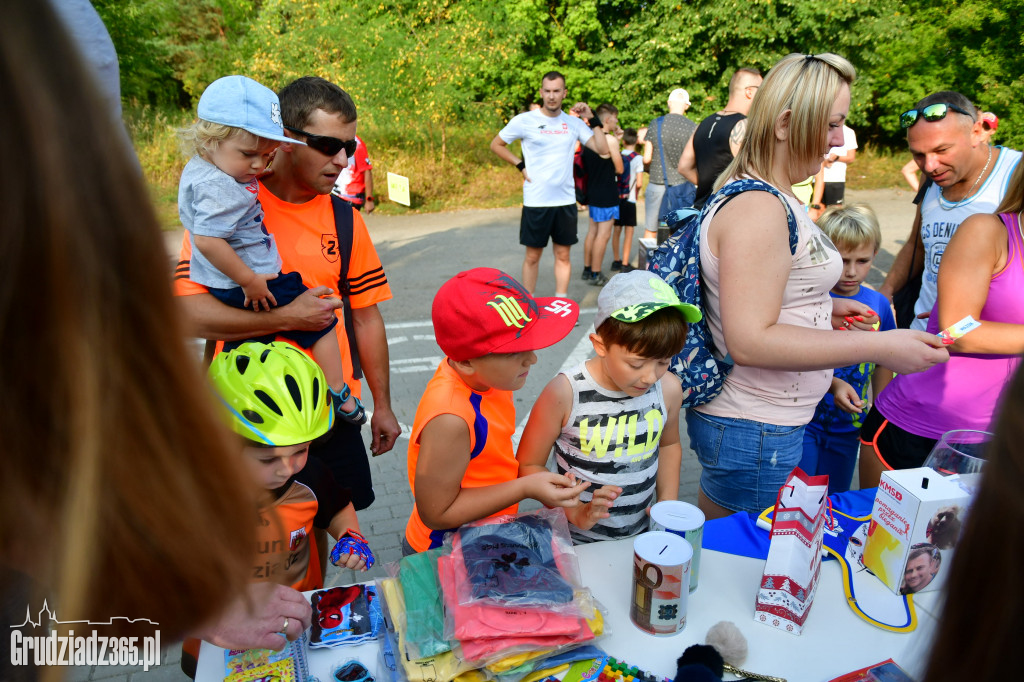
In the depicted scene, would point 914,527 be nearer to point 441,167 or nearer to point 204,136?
point 204,136

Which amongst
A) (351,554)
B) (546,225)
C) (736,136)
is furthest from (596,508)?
(546,225)

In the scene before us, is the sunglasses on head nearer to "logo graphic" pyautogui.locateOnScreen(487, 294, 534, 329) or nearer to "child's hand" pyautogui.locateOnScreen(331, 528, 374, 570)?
"logo graphic" pyautogui.locateOnScreen(487, 294, 534, 329)

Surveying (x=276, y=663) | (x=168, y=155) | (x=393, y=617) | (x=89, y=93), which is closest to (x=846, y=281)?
(x=393, y=617)

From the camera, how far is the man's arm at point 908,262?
3.71 meters

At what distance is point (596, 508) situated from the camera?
73.4 inches

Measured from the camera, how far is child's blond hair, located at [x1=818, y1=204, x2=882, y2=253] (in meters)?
3.31

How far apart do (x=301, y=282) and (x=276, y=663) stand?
135cm

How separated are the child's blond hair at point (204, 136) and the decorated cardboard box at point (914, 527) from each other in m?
2.23

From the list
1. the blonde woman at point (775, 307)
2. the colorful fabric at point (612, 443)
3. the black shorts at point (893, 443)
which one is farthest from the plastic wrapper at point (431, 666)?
the black shorts at point (893, 443)

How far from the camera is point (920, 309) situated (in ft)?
Answer: 11.2

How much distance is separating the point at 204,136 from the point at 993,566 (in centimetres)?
244

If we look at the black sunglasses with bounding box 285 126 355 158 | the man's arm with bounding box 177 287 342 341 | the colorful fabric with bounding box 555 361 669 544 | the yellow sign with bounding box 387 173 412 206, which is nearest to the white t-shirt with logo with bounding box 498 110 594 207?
the yellow sign with bounding box 387 173 412 206

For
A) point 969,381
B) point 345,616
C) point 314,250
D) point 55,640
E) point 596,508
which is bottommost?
point 345,616

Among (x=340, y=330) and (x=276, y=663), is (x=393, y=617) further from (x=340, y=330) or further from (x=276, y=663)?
(x=340, y=330)
